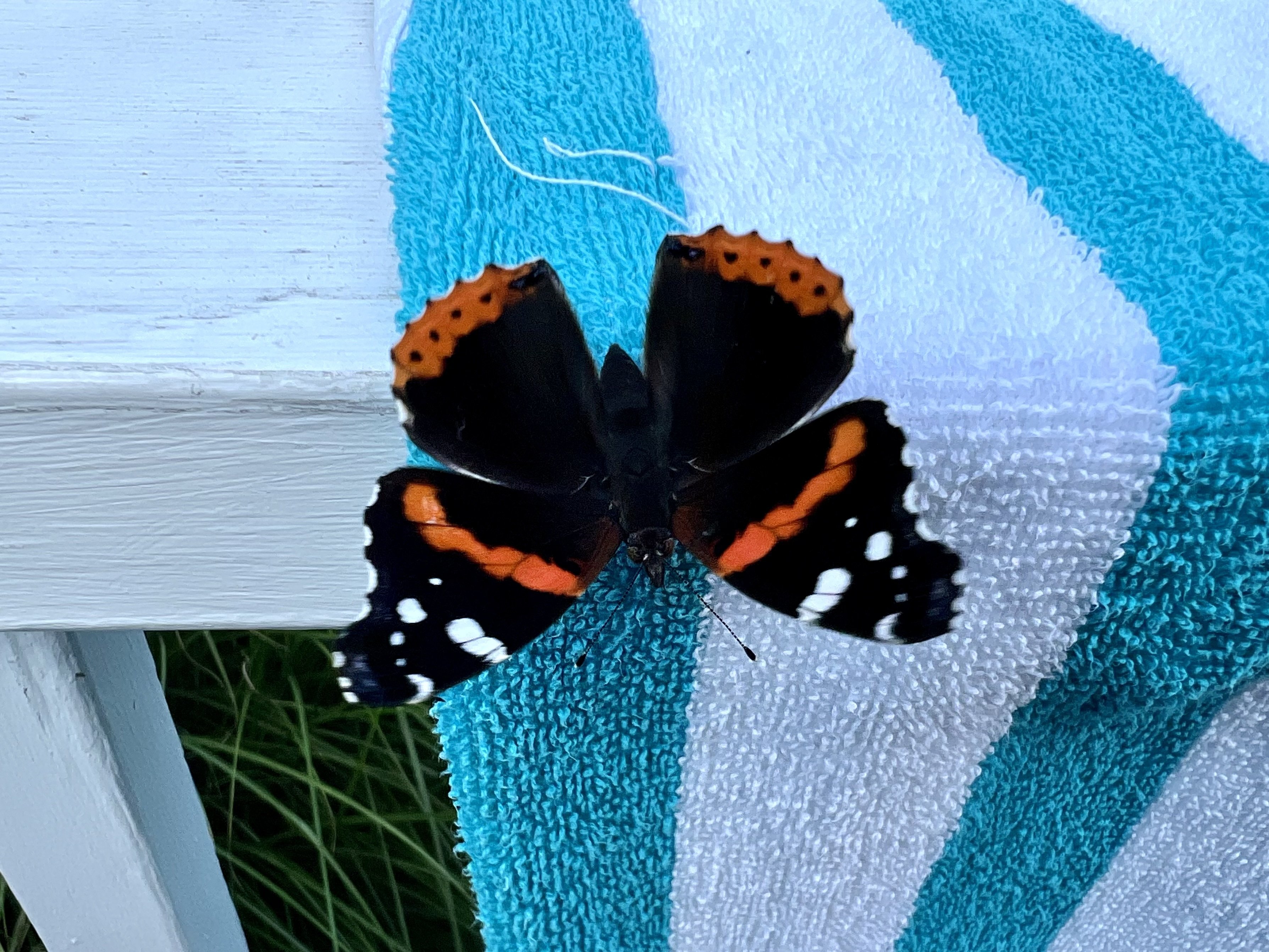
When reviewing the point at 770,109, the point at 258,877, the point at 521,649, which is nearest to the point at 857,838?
the point at 521,649

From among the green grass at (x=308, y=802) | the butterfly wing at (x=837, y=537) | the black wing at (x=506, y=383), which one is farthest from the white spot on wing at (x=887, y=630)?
the green grass at (x=308, y=802)

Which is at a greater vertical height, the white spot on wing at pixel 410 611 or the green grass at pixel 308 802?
the white spot on wing at pixel 410 611

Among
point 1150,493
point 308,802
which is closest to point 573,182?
point 1150,493

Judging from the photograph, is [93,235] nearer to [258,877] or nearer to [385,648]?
[385,648]

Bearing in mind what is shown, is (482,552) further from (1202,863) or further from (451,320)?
(1202,863)

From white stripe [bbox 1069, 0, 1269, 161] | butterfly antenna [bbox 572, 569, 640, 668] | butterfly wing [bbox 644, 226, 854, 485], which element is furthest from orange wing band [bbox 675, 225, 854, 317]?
white stripe [bbox 1069, 0, 1269, 161]

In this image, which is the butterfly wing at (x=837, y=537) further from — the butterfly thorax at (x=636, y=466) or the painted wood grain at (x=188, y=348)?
the painted wood grain at (x=188, y=348)
